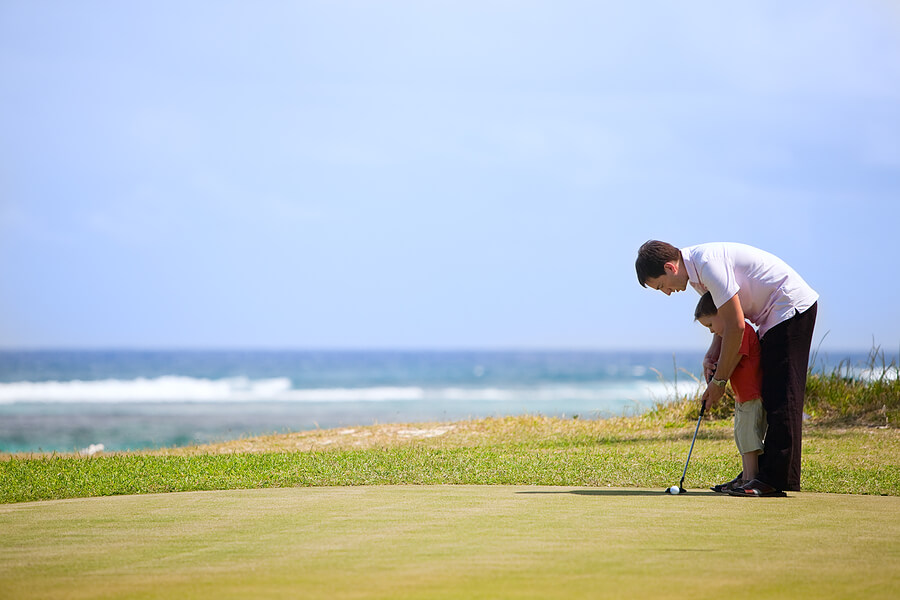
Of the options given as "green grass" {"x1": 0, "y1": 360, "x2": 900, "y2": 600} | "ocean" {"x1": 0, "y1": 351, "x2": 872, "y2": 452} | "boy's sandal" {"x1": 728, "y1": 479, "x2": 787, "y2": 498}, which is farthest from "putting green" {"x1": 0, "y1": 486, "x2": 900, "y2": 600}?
"ocean" {"x1": 0, "y1": 351, "x2": 872, "y2": 452}

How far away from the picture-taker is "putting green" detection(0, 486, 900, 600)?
3248 mm

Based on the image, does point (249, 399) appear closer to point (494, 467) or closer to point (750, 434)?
point (494, 467)

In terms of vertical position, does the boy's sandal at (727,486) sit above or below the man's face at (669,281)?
below

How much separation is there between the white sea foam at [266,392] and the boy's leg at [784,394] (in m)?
40.0

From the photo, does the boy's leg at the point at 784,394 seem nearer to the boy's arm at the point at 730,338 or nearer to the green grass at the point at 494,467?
the boy's arm at the point at 730,338

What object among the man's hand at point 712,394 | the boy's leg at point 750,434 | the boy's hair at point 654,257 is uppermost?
the boy's hair at point 654,257

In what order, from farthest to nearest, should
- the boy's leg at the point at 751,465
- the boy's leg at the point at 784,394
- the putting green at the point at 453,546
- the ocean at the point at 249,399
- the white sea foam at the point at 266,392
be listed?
the white sea foam at the point at 266,392, the ocean at the point at 249,399, the boy's leg at the point at 751,465, the boy's leg at the point at 784,394, the putting green at the point at 453,546

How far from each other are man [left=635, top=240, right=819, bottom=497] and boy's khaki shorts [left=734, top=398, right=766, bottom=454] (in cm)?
7

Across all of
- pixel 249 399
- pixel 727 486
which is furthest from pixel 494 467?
pixel 249 399

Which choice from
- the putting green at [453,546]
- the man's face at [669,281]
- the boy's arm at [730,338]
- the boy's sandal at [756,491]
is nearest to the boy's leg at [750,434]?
the boy's sandal at [756,491]

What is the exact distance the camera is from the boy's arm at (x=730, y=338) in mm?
5629

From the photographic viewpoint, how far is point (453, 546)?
3.91 meters

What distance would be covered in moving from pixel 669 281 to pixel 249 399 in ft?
148

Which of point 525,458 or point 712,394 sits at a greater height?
point 712,394
